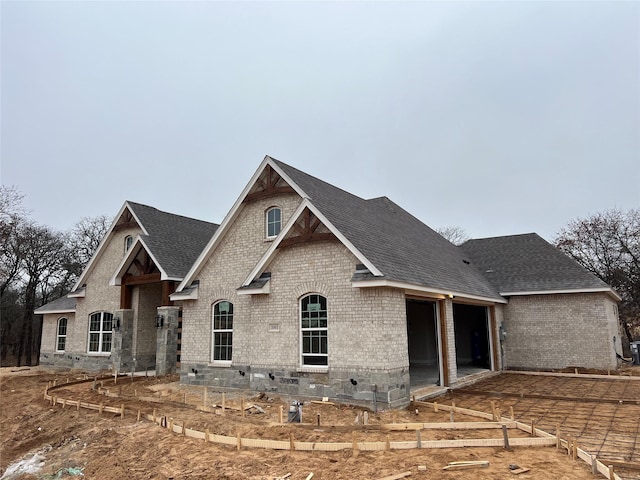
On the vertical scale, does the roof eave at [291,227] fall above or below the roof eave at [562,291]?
above

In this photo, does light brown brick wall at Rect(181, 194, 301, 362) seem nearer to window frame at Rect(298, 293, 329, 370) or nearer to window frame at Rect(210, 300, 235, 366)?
window frame at Rect(210, 300, 235, 366)

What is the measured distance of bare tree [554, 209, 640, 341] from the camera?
31750 mm

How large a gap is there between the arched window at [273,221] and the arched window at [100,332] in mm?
11535

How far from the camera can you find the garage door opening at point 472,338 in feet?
65.5

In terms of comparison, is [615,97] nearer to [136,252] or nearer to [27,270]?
[136,252]

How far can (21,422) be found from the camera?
39.6 feet

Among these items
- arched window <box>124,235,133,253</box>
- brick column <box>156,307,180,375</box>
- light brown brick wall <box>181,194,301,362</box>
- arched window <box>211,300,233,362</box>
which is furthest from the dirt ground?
arched window <box>124,235,133,253</box>

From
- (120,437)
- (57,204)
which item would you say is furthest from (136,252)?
(57,204)

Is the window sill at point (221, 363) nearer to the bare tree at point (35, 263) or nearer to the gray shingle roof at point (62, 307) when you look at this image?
the gray shingle roof at point (62, 307)

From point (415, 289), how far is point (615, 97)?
1836 cm

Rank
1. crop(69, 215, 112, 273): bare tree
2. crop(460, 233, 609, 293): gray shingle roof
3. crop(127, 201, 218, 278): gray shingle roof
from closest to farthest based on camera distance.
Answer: crop(460, 233, 609, 293): gray shingle roof, crop(127, 201, 218, 278): gray shingle roof, crop(69, 215, 112, 273): bare tree

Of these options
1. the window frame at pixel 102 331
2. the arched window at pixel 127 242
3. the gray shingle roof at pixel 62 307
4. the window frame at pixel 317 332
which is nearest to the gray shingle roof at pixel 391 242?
the window frame at pixel 317 332

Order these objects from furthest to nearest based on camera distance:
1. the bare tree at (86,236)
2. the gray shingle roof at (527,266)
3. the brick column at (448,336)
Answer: the bare tree at (86,236), the gray shingle roof at (527,266), the brick column at (448,336)

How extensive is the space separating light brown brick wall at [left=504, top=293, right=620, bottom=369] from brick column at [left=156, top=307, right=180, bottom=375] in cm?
1494
